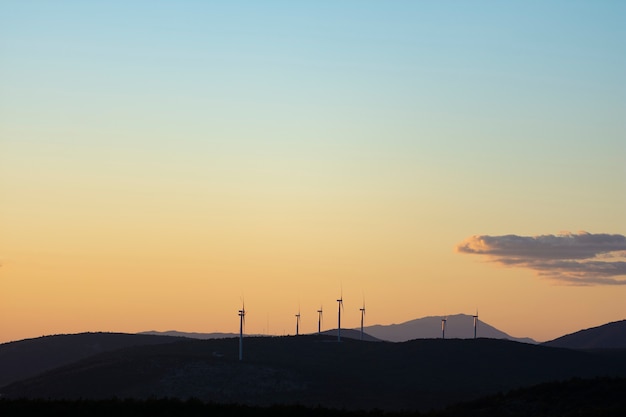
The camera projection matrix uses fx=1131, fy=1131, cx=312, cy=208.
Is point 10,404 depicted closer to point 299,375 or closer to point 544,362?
point 299,375

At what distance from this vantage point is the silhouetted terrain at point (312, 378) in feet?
501

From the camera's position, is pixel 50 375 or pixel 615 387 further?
pixel 50 375

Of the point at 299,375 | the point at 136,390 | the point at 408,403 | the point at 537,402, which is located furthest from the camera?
the point at 299,375

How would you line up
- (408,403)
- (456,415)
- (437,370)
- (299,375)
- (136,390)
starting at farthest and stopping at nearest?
(437,370), (299,375), (136,390), (408,403), (456,415)

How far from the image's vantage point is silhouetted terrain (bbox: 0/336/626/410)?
501 ft

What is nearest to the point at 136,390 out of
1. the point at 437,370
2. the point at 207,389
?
the point at 207,389

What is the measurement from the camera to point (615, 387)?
10800 cm

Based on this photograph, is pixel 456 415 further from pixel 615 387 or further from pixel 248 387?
pixel 248 387

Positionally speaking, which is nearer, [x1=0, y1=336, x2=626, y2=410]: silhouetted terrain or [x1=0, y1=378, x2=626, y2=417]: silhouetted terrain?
[x1=0, y1=378, x2=626, y2=417]: silhouetted terrain

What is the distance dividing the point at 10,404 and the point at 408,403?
215ft

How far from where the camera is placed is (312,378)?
6673 inches

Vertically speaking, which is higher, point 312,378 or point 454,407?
point 312,378

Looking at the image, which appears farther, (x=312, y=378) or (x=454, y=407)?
(x=312, y=378)

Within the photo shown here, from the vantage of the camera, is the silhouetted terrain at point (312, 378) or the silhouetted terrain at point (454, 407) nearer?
the silhouetted terrain at point (454, 407)
